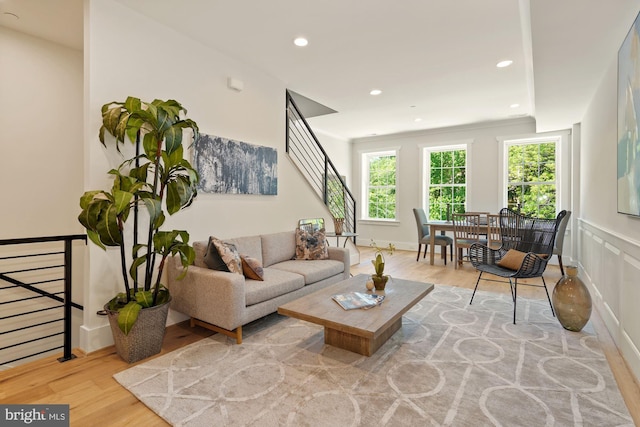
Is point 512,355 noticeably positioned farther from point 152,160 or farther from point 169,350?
point 152,160

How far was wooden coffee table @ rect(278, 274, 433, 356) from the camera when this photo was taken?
82.4 inches

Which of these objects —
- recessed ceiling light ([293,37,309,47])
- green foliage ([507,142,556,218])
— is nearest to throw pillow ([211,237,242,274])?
recessed ceiling light ([293,37,309,47])

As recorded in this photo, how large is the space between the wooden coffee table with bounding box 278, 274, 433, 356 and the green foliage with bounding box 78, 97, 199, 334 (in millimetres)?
1010

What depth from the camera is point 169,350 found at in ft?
8.24

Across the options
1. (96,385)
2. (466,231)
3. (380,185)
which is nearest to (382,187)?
(380,185)

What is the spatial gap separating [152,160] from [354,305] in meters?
1.90

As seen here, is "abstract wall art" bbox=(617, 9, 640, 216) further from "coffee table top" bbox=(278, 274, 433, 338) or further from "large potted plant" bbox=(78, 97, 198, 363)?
"large potted plant" bbox=(78, 97, 198, 363)

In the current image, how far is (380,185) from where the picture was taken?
26.6ft

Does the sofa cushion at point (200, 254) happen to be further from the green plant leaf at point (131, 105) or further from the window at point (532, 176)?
the window at point (532, 176)

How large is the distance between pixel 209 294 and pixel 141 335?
539 millimetres

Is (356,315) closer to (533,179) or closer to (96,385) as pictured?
(96,385)

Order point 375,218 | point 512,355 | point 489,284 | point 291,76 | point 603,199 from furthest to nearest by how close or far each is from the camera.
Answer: point 375,218 → point 489,284 → point 291,76 → point 603,199 → point 512,355

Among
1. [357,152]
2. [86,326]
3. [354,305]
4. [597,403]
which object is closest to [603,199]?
[597,403]

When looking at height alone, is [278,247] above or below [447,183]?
below
